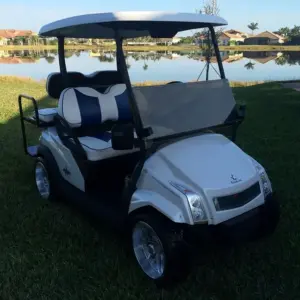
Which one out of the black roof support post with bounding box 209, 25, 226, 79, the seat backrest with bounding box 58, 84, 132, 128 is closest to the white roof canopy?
the black roof support post with bounding box 209, 25, 226, 79

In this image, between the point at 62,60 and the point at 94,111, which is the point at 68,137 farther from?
the point at 62,60

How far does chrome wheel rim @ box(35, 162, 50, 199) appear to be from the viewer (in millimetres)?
4227

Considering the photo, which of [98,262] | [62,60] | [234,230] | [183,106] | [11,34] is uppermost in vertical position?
[11,34]

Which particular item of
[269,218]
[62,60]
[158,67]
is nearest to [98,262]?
[269,218]

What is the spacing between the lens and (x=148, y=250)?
110 inches

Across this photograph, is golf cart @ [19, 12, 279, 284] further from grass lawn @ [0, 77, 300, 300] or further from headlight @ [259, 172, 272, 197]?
grass lawn @ [0, 77, 300, 300]

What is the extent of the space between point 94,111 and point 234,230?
2.14 meters

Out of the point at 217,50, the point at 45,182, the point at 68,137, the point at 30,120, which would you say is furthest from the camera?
the point at 45,182

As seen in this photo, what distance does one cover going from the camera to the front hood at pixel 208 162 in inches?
100

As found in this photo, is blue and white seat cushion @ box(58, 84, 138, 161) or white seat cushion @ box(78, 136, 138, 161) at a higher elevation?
blue and white seat cushion @ box(58, 84, 138, 161)

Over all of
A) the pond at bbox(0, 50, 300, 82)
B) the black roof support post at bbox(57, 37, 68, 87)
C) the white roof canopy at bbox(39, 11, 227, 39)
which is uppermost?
the white roof canopy at bbox(39, 11, 227, 39)

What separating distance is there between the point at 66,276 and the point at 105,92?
2.17 m

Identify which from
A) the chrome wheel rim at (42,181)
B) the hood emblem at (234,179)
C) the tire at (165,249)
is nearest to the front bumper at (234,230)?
the tire at (165,249)

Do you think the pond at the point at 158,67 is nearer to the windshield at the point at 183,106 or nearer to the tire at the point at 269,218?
the windshield at the point at 183,106
